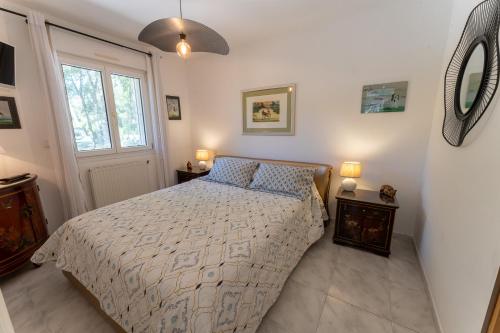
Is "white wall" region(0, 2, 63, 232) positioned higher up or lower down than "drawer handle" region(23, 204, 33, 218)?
higher up

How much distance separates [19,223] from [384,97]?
148 inches

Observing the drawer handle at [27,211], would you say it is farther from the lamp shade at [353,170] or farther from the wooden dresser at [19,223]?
the lamp shade at [353,170]

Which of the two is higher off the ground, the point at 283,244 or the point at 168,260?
the point at 168,260

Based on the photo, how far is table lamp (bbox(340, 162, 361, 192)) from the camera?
7.53 ft

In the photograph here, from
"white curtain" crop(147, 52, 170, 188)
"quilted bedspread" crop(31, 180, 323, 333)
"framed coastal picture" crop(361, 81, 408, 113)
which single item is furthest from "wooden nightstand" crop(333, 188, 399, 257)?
"white curtain" crop(147, 52, 170, 188)

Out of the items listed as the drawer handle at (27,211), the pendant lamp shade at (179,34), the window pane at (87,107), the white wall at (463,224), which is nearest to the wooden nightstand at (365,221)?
the white wall at (463,224)

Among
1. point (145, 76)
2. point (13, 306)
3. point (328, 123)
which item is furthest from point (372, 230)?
point (145, 76)

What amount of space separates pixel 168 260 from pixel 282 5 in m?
2.45

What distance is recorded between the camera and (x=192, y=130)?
3.86 m

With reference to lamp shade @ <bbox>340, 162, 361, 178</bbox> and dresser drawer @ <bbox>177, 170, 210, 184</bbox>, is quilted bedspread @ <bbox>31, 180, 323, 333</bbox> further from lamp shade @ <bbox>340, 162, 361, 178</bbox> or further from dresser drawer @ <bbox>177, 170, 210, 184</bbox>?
dresser drawer @ <bbox>177, 170, 210, 184</bbox>

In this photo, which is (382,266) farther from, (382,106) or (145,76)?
(145,76)

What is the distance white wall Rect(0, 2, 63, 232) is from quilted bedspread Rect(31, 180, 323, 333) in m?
1.08

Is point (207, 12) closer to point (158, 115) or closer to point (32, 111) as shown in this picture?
point (158, 115)

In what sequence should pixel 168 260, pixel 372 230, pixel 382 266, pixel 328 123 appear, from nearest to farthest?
1. pixel 168 260
2. pixel 382 266
3. pixel 372 230
4. pixel 328 123
